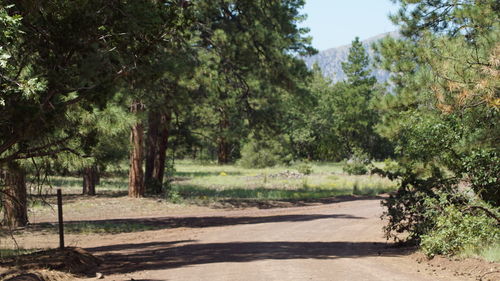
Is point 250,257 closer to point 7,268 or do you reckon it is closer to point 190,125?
point 7,268

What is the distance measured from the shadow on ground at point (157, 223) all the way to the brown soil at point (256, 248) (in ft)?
0.12

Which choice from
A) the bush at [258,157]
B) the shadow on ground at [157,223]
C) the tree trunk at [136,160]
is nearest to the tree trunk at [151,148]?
the tree trunk at [136,160]

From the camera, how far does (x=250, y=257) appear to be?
12406 millimetres

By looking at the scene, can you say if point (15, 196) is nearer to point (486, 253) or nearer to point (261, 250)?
point (261, 250)

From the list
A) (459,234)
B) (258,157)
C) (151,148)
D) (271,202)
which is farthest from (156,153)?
(258,157)

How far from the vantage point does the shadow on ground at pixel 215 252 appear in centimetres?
1212

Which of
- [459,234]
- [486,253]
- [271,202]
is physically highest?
[459,234]

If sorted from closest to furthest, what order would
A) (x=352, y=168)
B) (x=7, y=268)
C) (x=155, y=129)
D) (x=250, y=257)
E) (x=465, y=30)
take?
(x=7, y=268) → (x=250, y=257) → (x=465, y=30) → (x=155, y=129) → (x=352, y=168)

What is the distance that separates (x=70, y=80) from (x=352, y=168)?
118 feet

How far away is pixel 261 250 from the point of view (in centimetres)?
1362

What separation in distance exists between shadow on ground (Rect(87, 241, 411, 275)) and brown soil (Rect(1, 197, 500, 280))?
0.02m

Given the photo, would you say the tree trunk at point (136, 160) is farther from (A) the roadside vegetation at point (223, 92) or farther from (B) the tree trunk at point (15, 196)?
(B) the tree trunk at point (15, 196)

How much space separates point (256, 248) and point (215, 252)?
0.98 m

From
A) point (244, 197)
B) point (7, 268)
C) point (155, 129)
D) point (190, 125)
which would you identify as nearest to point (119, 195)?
point (155, 129)
